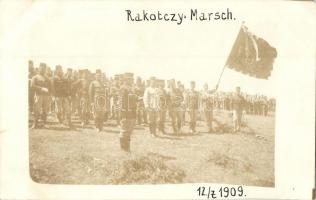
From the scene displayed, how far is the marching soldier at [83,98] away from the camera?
623 mm

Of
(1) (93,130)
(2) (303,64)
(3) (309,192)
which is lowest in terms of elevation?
(3) (309,192)

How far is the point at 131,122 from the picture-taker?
625 millimetres

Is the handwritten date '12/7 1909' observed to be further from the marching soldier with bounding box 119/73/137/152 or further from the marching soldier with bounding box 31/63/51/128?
the marching soldier with bounding box 31/63/51/128

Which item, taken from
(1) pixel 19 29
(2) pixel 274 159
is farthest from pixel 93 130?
(2) pixel 274 159

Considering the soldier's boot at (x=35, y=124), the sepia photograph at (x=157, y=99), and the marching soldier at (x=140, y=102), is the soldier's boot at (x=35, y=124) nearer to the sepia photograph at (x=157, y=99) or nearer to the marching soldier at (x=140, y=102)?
the sepia photograph at (x=157, y=99)

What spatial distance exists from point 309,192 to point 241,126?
158 millimetres

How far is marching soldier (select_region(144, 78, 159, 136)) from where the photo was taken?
0.62 m

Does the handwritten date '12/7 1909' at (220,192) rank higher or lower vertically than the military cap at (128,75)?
lower

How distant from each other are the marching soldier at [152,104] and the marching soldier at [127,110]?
0.07ft

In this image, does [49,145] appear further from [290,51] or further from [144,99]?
[290,51]

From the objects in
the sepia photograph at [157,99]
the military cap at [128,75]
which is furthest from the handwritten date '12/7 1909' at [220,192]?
the military cap at [128,75]

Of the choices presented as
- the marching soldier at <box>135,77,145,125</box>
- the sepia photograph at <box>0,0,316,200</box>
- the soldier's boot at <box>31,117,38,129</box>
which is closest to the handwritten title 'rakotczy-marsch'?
the sepia photograph at <box>0,0,316,200</box>

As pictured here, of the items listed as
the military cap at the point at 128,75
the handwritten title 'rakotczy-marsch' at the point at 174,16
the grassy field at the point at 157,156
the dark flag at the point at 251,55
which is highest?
the handwritten title 'rakotczy-marsch' at the point at 174,16

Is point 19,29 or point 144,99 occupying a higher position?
point 19,29
